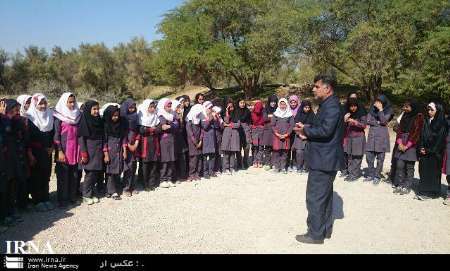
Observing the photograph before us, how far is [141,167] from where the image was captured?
24.1 ft

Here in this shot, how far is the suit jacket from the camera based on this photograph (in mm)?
4680

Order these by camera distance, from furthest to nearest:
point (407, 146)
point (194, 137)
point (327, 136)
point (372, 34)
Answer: point (372, 34) < point (194, 137) < point (407, 146) < point (327, 136)

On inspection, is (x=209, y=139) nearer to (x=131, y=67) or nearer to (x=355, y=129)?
(x=355, y=129)

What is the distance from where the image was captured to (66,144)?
605 centimetres

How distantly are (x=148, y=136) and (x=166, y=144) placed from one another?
393 mm

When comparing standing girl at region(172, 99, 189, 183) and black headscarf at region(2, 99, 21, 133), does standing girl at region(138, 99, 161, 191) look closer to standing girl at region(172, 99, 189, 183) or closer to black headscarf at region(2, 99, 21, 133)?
standing girl at region(172, 99, 189, 183)

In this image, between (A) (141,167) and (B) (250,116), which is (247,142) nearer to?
(B) (250,116)

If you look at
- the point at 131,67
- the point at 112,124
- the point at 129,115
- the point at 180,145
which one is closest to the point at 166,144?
the point at 180,145

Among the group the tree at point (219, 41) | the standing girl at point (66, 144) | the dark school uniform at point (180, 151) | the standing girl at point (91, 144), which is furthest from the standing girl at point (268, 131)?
the tree at point (219, 41)

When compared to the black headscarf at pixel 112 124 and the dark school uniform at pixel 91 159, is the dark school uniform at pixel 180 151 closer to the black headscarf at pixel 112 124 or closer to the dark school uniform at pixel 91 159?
the black headscarf at pixel 112 124

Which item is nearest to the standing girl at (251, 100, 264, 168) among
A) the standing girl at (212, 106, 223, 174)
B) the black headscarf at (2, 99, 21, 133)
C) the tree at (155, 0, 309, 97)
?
the standing girl at (212, 106, 223, 174)

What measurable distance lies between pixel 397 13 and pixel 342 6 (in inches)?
114

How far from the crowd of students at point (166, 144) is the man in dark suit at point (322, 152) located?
0.28 m
